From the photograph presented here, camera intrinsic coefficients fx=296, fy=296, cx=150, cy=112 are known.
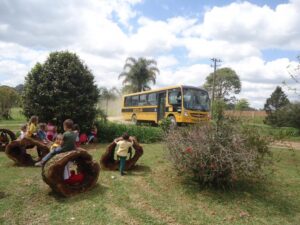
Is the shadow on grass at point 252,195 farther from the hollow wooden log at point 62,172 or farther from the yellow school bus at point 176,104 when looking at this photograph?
the yellow school bus at point 176,104

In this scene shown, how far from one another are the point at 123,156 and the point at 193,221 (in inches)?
124

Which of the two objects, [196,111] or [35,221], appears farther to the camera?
[196,111]

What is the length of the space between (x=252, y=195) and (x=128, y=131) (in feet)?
28.2

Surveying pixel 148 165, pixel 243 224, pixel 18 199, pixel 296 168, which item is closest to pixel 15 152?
pixel 18 199

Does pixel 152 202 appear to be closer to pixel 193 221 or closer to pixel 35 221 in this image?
pixel 193 221

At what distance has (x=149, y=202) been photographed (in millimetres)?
5883

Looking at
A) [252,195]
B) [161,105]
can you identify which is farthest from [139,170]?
[161,105]

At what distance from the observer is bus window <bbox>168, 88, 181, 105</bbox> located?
17.7 metres

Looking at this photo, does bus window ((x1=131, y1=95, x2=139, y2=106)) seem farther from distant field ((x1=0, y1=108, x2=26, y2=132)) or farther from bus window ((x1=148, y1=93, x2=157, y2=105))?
distant field ((x1=0, y1=108, x2=26, y2=132))

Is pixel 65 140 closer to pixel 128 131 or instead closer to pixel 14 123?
pixel 128 131

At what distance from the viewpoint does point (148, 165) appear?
29.2 feet

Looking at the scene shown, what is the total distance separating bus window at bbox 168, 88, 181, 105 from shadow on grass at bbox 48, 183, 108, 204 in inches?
453

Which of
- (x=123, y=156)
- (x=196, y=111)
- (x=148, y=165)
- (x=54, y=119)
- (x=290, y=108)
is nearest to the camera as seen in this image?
(x=123, y=156)

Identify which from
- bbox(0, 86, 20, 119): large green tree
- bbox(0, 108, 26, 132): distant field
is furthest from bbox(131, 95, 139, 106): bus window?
bbox(0, 86, 20, 119): large green tree
